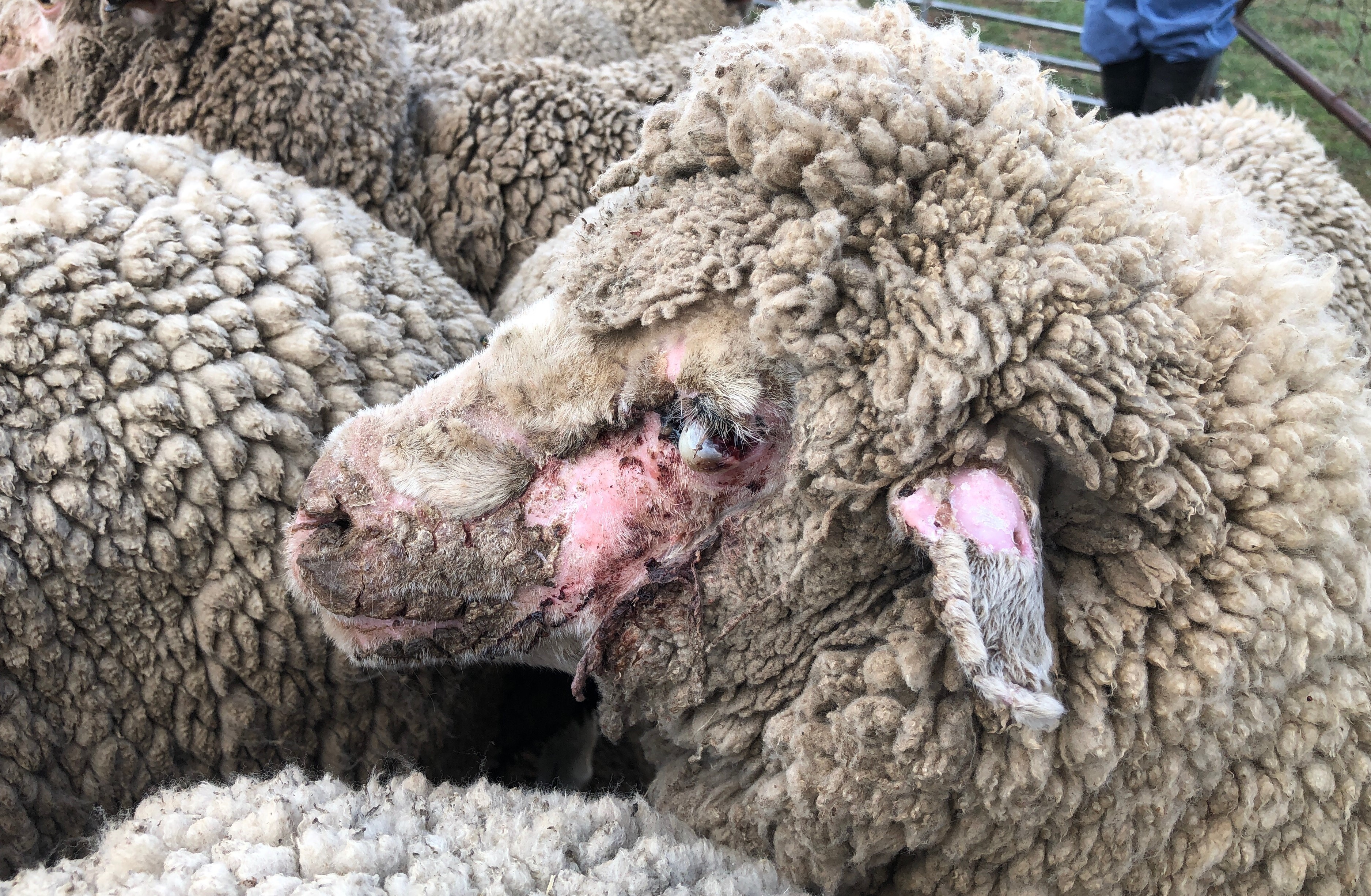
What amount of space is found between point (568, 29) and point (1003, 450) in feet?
14.2

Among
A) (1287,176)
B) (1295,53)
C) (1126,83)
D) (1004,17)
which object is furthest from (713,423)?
(1295,53)

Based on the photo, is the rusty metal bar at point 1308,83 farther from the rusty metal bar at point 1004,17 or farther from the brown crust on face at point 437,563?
the brown crust on face at point 437,563

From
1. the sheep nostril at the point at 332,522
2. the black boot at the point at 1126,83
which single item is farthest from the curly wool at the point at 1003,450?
the black boot at the point at 1126,83

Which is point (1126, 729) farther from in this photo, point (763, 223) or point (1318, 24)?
point (1318, 24)

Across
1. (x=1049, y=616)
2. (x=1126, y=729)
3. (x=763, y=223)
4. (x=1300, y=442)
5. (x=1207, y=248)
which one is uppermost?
(x=763, y=223)

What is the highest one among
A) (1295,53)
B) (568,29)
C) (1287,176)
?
(568,29)

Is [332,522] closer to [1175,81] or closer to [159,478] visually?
[159,478]

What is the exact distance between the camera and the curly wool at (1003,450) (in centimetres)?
168

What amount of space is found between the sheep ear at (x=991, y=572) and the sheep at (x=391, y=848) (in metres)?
0.68

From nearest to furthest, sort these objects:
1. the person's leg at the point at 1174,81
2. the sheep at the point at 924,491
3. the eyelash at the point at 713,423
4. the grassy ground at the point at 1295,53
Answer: the sheep at the point at 924,491
the eyelash at the point at 713,423
the person's leg at the point at 1174,81
the grassy ground at the point at 1295,53

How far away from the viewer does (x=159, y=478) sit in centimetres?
211

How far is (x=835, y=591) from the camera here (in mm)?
1867

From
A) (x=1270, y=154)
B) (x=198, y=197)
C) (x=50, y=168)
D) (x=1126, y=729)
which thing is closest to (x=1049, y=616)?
(x=1126, y=729)

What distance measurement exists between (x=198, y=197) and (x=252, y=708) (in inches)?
42.6
